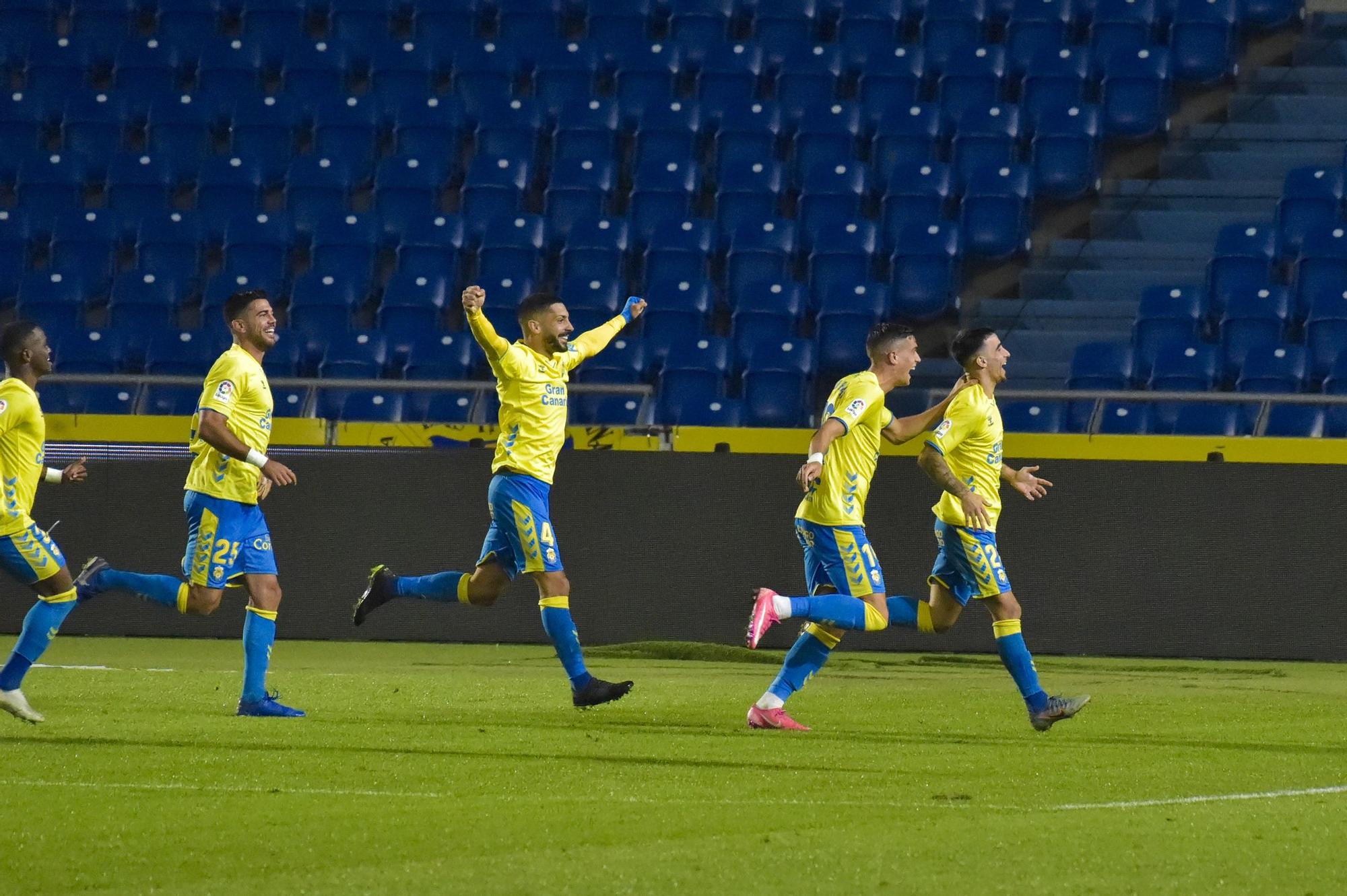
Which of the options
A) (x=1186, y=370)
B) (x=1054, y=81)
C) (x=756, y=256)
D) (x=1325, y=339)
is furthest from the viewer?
(x=1054, y=81)

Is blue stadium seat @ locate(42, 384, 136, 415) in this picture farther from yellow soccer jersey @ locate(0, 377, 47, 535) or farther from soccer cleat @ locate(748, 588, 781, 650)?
soccer cleat @ locate(748, 588, 781, 650)

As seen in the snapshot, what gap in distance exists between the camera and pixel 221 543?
8914 millimetres

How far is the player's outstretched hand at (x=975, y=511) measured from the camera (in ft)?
28.1

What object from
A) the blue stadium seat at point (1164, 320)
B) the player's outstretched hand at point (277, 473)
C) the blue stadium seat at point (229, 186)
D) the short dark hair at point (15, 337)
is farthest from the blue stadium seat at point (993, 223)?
the short dark hair at point (15, 337)

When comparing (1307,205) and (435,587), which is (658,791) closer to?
(435,587)

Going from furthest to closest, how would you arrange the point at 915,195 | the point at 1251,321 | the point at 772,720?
the point at 915,195
the point at 1251,321
the point at 772,720

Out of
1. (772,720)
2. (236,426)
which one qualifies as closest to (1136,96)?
(772,720)

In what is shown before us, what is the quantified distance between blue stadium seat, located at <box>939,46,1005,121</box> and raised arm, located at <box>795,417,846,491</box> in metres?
11.4

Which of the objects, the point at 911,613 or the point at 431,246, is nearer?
the point at 911,613

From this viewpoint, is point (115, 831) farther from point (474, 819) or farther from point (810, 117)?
point (810, 117)

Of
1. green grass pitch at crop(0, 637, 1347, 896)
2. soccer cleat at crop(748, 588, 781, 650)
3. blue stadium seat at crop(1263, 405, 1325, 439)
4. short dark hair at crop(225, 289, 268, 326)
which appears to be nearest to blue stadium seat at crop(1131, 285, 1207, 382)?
blue stadium seat at crop(1263, 405, 1325, 439)

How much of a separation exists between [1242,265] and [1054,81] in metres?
3.20

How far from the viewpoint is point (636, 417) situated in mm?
15727

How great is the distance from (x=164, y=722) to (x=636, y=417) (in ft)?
25.4
